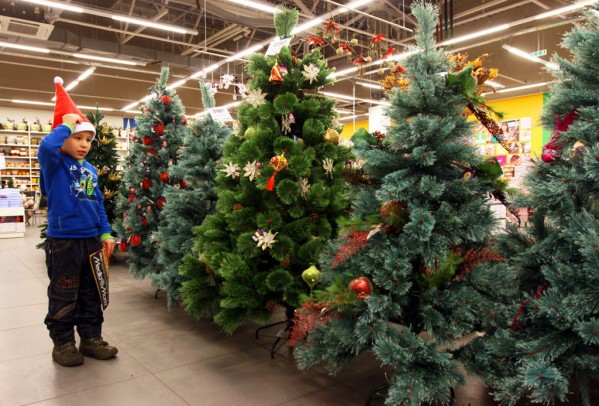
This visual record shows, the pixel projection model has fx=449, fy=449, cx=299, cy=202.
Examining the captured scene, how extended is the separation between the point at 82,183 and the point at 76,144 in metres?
0.24

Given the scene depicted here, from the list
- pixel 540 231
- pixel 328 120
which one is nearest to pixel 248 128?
Result: pixel 328 120

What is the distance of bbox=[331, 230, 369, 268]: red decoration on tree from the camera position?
190 cm

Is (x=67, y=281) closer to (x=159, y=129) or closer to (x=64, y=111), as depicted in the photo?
(x=64, y=111)

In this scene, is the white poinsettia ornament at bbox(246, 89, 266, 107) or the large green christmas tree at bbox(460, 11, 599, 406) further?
Answer: the white poinsettia ornament at bbox(246, 89, 266, 107)

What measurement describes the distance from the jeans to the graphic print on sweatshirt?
0.89ft

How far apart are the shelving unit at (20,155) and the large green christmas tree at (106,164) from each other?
9377 millimetres

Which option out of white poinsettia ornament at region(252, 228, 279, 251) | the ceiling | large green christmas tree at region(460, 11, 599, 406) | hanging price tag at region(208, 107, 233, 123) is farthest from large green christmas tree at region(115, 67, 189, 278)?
the ceiling

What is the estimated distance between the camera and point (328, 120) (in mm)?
2785

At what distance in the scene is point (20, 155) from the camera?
46.3 feet

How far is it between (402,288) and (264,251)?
110 centimetres

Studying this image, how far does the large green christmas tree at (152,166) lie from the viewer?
14.3 ft

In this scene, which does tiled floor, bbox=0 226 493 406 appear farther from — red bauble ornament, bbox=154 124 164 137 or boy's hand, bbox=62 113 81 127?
red bauble ornament, bbox=154 124 164 137

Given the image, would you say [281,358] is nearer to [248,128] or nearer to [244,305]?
[244,305]

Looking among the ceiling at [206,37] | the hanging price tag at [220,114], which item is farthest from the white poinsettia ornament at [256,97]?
the ceiling at [206,37]
